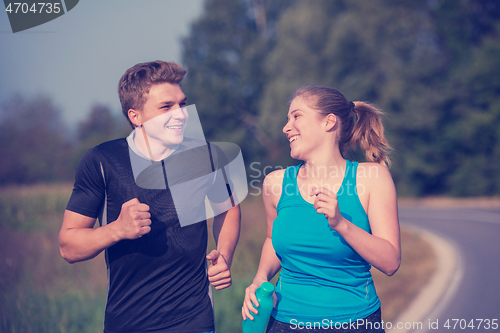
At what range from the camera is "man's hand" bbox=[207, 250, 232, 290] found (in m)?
2.11

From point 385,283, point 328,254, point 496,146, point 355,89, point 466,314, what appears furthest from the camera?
point 355,89

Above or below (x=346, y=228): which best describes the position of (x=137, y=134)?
above

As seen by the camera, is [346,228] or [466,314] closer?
Answer: [346,228]

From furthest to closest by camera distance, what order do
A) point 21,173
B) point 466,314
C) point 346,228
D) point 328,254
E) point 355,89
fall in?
point 21,173, point 355,89, point 466,314, point 328,254, point 346,228

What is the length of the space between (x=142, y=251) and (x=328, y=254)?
92 centimetres

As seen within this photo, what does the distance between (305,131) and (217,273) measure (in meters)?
0.84

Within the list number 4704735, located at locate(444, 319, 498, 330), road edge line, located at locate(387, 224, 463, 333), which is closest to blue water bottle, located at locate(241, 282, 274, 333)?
road edge line, located at locate(387, 224, 463, 333)

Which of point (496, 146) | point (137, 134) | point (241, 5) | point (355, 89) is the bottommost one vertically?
point (496, 146)

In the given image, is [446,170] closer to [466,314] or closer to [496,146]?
[496,146]

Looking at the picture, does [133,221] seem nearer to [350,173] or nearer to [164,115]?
[164,115]

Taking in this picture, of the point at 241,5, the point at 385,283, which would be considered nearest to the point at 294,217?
the point at 385,283

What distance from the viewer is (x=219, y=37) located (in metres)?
28.1

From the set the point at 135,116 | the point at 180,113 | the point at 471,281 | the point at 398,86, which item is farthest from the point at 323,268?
the point at 398,86

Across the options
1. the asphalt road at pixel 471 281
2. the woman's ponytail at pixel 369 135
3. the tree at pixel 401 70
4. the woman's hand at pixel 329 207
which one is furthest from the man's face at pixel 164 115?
the tree at pixel 401 70
